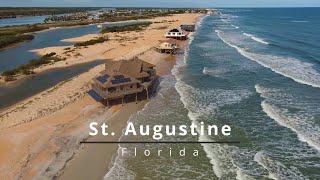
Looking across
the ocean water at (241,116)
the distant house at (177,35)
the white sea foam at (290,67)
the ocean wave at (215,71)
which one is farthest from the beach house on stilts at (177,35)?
the ocean wave at (215,71)

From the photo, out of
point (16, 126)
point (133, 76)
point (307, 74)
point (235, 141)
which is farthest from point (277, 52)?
point (16, 126)

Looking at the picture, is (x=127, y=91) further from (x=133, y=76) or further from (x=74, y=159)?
(x=74, y=159)

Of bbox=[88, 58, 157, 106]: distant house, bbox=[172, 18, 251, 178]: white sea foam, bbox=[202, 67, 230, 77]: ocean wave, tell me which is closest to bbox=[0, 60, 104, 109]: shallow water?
bbox=[88, 58, 157, 106]: distant house

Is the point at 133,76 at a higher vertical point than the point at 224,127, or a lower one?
higher

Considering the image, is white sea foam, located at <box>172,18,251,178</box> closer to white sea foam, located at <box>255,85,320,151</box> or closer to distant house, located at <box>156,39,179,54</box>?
white sea foam, located at <box>255,85,320,151</box>

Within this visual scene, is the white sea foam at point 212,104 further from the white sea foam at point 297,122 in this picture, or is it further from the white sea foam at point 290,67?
the white sea foam at point 290,67

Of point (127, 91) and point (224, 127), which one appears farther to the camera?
point (127, 91)

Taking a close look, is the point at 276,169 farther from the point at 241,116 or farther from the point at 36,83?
the point at 36,83
